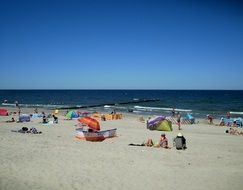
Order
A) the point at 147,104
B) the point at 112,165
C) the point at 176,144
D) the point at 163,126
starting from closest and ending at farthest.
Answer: the point at 112,165 → the point at 176,144 → the point at 163,126 → the point at 147,104

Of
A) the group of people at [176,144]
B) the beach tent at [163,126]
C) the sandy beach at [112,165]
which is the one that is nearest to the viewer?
the sandy beach at [112,165]

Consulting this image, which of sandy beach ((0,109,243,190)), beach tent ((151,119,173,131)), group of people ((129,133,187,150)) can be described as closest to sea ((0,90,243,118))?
beach tent ((151,119,173,131))

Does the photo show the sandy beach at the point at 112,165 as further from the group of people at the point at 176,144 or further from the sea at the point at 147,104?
the sea at the point at 147,104

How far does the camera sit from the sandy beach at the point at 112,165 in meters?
10.6

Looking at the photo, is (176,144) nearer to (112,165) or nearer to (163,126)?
(112,165)

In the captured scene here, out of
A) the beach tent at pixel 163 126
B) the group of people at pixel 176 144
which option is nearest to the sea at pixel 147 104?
the beach tent at pixel 163 126

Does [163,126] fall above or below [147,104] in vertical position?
above

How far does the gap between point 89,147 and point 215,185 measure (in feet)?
26.3

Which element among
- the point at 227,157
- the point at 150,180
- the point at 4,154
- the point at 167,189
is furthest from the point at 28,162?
the point at 227,157

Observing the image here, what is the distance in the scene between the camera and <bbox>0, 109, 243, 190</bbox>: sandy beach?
10.6m

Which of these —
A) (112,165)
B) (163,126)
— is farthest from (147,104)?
(112,165)

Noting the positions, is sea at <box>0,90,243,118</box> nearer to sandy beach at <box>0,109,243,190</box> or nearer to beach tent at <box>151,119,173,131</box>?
beach tent at <box>151,119,173,131</box>

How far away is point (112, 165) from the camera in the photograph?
514 inches

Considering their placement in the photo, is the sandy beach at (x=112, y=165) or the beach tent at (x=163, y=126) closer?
the sandy beach at (x=112, y=165)
